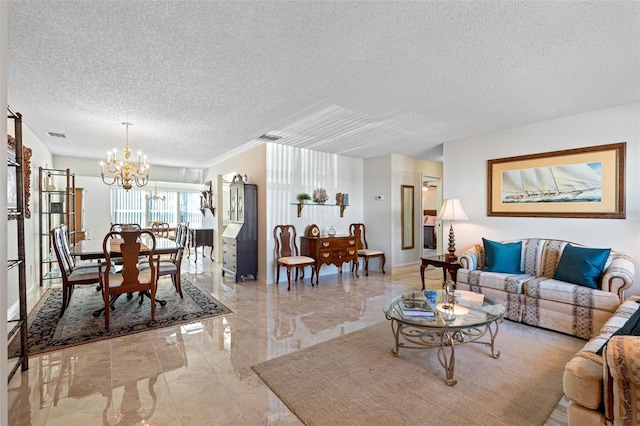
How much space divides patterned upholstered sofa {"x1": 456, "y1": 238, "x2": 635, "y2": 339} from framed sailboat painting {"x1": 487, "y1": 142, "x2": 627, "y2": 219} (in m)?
0.46

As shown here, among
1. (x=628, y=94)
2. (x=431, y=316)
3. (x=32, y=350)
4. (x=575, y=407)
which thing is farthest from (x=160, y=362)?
(x=628, y=94)

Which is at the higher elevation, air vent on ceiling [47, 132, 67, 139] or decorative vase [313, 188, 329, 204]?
air vent on ceiling [47, 132, 67, 139]

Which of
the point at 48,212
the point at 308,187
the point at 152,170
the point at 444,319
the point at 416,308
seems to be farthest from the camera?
the point at 152,170

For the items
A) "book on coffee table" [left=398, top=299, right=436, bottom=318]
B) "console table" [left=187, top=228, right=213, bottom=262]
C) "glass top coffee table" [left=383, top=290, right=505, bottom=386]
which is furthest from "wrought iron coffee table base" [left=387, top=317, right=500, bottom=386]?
"console table" [left=187, top=228, right=213, bottom=262]

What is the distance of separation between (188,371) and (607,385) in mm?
2594

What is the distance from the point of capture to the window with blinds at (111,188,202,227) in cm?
805

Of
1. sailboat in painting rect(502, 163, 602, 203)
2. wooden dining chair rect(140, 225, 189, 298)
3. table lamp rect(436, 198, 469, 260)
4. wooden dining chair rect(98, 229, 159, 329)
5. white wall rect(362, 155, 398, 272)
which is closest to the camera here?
wooden dining chair rect(98, 229, 159, 329)

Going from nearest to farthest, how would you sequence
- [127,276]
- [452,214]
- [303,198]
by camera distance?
[127,276]
[452,214]
[303,198]

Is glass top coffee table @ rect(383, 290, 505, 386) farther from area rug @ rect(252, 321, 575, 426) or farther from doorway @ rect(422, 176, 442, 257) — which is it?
doorway @ rect(422, 176, 442, 257)

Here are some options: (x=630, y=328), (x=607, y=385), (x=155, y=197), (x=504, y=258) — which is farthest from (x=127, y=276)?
(x=155, y=197)

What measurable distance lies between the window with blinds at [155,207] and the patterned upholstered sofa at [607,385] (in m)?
9.09

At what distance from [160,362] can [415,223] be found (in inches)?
213

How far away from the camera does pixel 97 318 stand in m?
3.42

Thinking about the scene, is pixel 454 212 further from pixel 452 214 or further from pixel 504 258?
pixel 504 258
